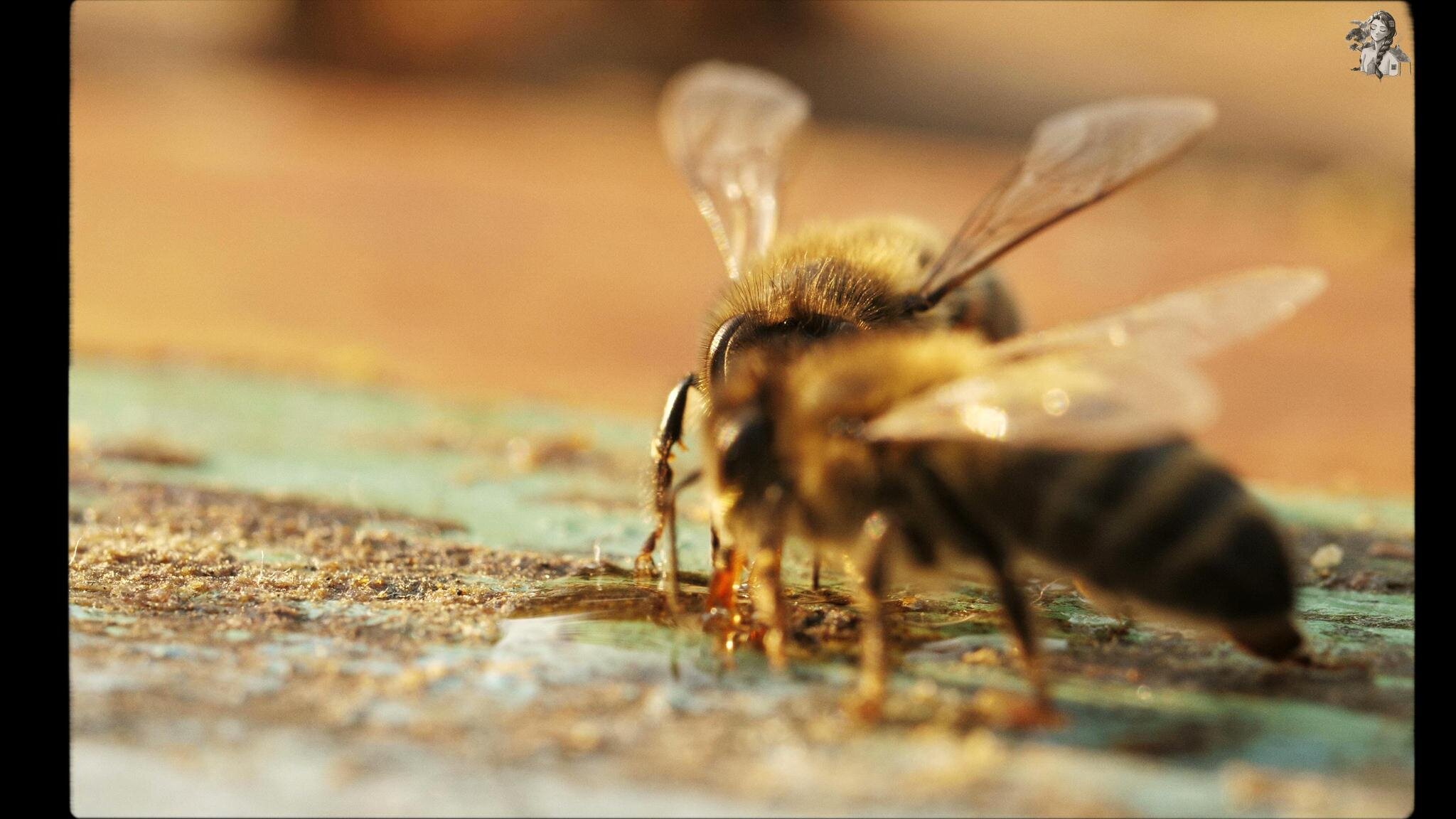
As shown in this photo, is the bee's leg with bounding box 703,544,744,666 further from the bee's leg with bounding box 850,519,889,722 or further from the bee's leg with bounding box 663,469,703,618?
the bee's leg with bounding box 850,519,889,722

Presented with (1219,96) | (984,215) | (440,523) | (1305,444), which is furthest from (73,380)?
(1219,96)

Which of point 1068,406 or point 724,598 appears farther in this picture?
point 724,598

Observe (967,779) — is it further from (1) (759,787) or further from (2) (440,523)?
(2) (440,523)

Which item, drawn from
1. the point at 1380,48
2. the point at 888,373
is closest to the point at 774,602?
the point at 888,373

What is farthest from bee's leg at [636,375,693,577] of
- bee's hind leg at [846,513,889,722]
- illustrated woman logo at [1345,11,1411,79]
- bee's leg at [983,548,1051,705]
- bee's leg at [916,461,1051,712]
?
illustrated woman logo at [1345,11,1411,79]

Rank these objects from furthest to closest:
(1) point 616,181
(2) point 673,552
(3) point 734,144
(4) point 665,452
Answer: (1) point 616,181 < (3) point 734,144 < (4) point 665,452 < (2) point 673,552

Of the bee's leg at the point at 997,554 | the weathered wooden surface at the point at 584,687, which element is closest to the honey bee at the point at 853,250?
the weathered wooden surface at the point at 584,687

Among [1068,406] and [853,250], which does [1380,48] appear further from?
[1068,406]
